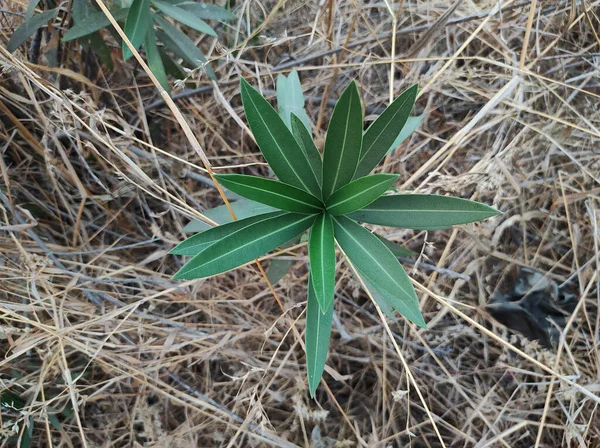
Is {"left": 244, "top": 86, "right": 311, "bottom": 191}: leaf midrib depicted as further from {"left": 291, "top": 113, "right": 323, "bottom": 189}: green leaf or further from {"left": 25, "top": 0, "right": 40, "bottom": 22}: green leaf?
{"left": 25, "top": 0, "right": 40, "bottom": 22}: green leaf

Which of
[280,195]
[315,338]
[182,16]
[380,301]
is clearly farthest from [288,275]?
[182,16]

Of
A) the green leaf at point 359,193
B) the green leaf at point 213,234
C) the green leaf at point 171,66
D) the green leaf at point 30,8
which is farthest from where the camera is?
the green leaf at point 171,66

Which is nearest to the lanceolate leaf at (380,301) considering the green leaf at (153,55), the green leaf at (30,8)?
the green leaf at (153,55)

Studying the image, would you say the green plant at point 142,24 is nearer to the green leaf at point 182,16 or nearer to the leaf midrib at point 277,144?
the green leaf at point 182,16

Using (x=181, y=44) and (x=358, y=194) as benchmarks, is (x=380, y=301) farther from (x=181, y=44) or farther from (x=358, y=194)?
(x=181, y=44)

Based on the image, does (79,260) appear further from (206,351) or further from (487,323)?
(487,323)
